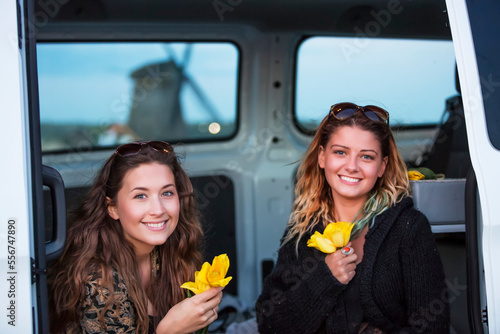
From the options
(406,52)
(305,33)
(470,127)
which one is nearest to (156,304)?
(470,127)

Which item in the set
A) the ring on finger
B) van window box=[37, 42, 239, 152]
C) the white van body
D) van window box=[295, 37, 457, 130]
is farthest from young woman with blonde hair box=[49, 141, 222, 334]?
van window box=[295, 37, 457, 130]

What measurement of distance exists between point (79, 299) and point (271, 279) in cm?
88

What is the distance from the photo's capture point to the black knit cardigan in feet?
7.03

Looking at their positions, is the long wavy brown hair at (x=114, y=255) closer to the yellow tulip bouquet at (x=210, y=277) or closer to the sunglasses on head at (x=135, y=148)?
the sunglasses on head at (x=135, y=148)

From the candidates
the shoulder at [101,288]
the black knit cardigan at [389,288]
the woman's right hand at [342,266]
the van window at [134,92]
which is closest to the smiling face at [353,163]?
the black knit cardigan at [389,288]

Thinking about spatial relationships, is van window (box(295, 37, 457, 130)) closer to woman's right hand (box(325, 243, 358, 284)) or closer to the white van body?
the white van body

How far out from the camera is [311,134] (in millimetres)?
4180

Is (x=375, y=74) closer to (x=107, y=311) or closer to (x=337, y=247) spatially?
(x=337, y=247)

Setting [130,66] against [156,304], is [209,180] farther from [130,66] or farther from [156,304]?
[156,304]

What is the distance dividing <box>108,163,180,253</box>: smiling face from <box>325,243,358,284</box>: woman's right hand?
68 cm

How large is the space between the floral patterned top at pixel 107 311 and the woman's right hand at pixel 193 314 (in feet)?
0.49

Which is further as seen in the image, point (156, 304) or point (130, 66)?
point (130, 66)

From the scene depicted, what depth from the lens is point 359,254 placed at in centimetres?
235

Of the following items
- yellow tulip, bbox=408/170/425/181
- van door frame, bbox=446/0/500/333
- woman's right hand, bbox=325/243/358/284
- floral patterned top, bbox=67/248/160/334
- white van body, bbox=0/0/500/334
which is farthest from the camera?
yellow tulip, bbox=408/170/425/181
